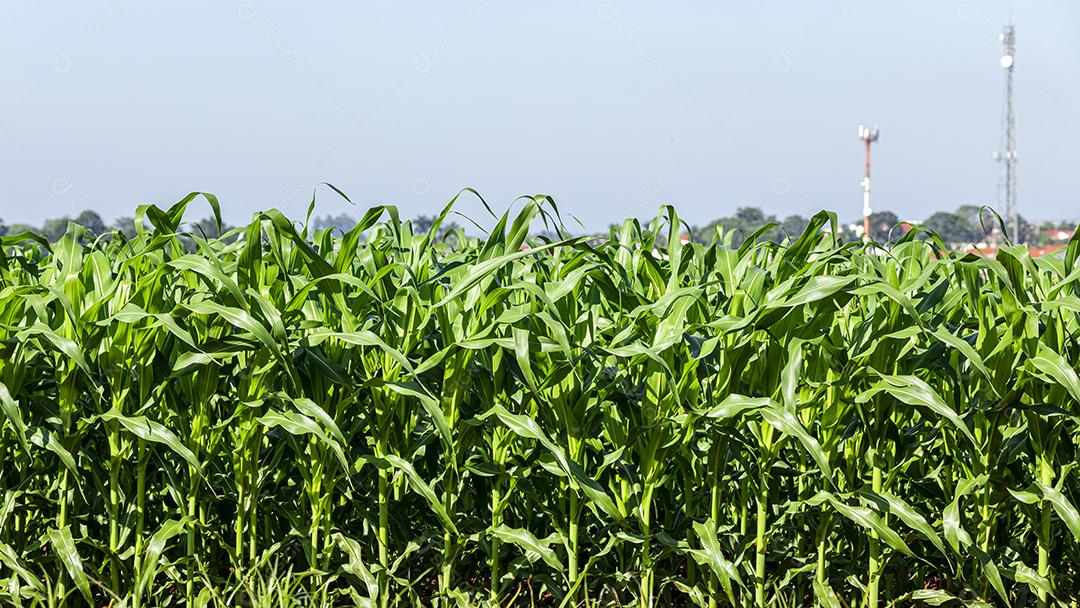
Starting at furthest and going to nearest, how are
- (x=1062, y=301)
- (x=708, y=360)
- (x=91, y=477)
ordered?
(x=91, y=477)
(x=708, y=360)
(x=1062, y=301)

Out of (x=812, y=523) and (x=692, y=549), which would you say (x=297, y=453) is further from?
(x=812, y=523)

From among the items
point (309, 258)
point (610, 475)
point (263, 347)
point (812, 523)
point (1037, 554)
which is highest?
point (309, 258)

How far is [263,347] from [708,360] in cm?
110

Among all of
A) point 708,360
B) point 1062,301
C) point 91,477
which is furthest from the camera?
point 91,477

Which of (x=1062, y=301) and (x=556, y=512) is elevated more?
(x=1062, y=301)

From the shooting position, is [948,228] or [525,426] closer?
[525,426]

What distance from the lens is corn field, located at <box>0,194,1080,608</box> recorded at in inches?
90.9

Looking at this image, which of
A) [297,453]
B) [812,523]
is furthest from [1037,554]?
[297,453]

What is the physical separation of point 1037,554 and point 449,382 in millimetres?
1720

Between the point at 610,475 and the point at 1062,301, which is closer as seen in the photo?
the point at 1062,301

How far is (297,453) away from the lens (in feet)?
7.89

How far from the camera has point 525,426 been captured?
225 centimetres

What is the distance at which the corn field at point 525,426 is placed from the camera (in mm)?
2309

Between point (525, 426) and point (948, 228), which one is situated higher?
point (525, 426)
